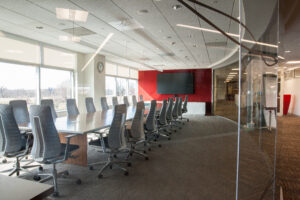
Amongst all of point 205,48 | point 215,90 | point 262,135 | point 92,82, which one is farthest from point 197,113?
point 262,135

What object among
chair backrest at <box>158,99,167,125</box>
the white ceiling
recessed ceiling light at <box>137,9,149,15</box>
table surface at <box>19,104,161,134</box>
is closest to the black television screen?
the white ceiling

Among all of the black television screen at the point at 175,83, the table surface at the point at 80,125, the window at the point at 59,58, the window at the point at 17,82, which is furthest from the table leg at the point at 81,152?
the black television screen at the point at 175,83

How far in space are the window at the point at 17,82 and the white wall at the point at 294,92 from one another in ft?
43.7

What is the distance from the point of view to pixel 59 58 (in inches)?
287

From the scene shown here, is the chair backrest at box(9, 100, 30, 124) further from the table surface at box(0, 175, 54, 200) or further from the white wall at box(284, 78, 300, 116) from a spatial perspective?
the white wall at box(284, 78, 300, 116)

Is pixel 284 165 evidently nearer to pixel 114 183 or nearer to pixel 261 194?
pixel 261 194

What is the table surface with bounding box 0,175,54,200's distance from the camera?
2.28 ft

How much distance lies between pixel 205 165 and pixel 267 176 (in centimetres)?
111

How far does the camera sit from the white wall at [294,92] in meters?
11.3

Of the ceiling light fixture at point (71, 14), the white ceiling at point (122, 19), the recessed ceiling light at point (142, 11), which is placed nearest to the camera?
the white ceiling at point (122, 19)

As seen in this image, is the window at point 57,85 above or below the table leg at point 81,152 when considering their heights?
above

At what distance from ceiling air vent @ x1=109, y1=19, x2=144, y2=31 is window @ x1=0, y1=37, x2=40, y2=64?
3.12m

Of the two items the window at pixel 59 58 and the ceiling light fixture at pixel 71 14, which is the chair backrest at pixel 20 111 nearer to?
the ceiling light fixture at pixel 71 14

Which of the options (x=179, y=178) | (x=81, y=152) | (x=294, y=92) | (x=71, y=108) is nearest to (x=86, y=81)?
(x=71, y=108)
